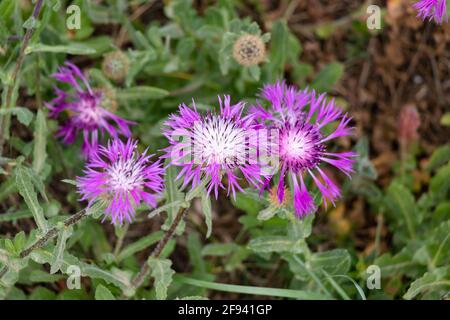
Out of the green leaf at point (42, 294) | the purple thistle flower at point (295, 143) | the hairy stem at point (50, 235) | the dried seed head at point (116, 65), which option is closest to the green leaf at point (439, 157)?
the purple thistle flower at point (295, 143)

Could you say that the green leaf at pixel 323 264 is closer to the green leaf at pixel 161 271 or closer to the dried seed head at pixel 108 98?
the green leaf at pixel 161 271

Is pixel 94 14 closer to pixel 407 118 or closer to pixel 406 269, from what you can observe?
pixel 407 118

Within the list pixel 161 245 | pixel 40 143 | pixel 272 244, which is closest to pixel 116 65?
pixel 40 143

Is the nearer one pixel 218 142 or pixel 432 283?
pixel 218 142

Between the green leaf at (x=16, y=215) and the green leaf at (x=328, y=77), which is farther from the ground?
the green leaf at (x=328, y=77)

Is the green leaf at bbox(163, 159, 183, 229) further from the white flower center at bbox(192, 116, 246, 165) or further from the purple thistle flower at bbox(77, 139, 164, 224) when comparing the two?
the white flower center at bbox(192, 116, 246, 165)

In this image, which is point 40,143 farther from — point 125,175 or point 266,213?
point 266,213

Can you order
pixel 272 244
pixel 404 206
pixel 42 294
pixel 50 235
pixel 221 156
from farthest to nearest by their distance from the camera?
pixel 404 206 < pixel 42 294 < pixel 272 244 < pixel 50 235 < pixel 221 156

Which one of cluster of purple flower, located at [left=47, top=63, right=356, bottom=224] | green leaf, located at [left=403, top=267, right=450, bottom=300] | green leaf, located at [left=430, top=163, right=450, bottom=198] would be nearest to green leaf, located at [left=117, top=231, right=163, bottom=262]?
cluster of purple flower, located at [left=47, top=63, right=356, bottom=224]
